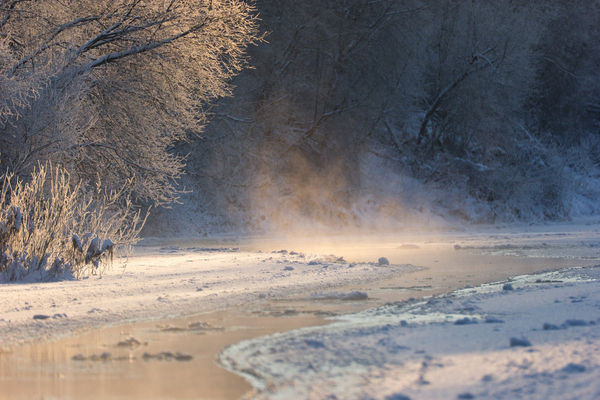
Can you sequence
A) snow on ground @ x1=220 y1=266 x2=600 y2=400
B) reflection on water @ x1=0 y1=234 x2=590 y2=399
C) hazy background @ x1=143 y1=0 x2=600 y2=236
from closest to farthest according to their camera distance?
snow on ground @ x1=220 y1=266 x2=600 y2=400 → reflection on water @ x1=0 y1=234 x2=590 y2=399 → hazy background @ x1=143 y1=0 x2=600 y2=236

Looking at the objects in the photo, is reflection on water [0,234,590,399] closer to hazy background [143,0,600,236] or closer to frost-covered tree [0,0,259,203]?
frost-covered tree [0,0,259,203]

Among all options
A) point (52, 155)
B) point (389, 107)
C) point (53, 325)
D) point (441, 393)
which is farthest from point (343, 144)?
point (441, 393)

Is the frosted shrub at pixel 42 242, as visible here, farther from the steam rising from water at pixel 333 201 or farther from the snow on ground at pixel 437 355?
the steam rising from water at pixel 333 201

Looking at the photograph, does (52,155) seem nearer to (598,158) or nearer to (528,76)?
(528,76)

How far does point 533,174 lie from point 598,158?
6916 millimetres

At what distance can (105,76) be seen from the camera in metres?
12.1

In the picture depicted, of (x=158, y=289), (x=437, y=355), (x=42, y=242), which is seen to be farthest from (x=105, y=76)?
(x=437, y=355)

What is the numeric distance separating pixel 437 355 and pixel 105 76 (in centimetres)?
982

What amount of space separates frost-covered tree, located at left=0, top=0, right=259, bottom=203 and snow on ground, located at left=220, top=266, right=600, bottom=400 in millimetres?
6761

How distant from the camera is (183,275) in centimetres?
819

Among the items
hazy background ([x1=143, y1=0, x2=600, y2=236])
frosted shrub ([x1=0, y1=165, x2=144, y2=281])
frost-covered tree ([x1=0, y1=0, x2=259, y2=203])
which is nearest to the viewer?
frosted shrub ([x1=0, y1=165, x2=144, y2=281])

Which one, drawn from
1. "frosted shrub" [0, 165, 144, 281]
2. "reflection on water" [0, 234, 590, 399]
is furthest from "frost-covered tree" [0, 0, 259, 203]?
"reflection on water" [0, 234, 590, 399]

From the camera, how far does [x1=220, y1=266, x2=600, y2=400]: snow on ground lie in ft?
10.6

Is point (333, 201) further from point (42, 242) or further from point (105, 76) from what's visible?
point (42, 242)
